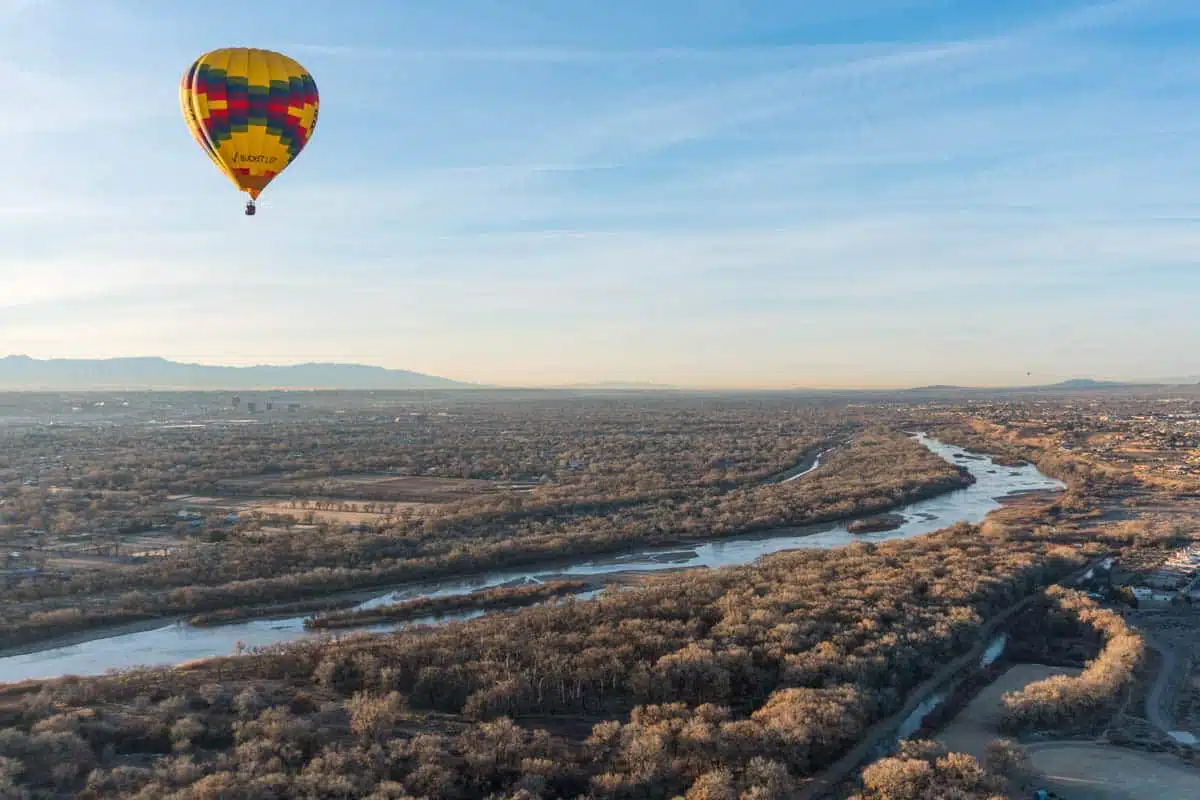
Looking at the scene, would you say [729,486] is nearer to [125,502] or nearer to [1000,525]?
[1000,525]

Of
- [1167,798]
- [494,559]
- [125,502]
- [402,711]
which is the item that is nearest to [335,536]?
[494,559]

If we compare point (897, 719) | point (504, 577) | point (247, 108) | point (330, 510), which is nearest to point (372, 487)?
point (330, 510)

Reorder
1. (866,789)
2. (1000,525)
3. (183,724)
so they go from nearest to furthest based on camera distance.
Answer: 1. (866,789)
2. (183,724)
3. (1000,525)

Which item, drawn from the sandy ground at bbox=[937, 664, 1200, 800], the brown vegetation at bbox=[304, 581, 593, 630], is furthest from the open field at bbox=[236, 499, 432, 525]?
the sandy ground at bbox=[937, 664, 1200, 800]

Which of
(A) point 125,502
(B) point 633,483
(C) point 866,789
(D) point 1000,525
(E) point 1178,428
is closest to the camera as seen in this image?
(C) point 866,789

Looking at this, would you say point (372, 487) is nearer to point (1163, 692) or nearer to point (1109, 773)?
point (1163, 692)

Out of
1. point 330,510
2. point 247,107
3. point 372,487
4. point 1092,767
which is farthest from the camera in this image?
point 372,487

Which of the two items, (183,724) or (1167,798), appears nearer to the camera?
(1167,798)
